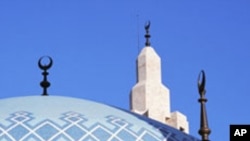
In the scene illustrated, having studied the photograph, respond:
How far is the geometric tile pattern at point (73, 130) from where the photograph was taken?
9.86 meters

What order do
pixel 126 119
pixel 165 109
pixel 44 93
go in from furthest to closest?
1. pixel 165 109
2. pixel 44 93
3. pixel 126 119

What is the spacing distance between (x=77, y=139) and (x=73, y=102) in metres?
1.03

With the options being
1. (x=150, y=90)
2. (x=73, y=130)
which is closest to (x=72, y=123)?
(x=73, y=130)

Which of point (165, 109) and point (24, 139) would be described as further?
point (165, 109)

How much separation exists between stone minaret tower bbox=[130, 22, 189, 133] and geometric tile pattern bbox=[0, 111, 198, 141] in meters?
11.3

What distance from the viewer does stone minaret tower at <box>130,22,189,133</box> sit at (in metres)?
21.7

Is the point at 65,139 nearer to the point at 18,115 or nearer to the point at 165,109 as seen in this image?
the point at 18,115

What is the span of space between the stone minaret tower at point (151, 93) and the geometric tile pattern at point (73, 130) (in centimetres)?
1126

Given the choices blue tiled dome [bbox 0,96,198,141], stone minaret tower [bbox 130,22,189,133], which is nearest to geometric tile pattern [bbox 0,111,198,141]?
blue tiled dome [bbox 0,96,198,141]

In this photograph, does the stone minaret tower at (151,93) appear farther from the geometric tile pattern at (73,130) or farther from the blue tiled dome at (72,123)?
the geometric tile pattern at (73,130)

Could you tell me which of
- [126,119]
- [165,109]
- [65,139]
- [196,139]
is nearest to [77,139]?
[65,139]

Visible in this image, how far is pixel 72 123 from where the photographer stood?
10125 millimetres

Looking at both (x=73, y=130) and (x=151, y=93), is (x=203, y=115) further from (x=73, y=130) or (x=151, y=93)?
(x=151, y=93)

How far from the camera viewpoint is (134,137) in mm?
10055
